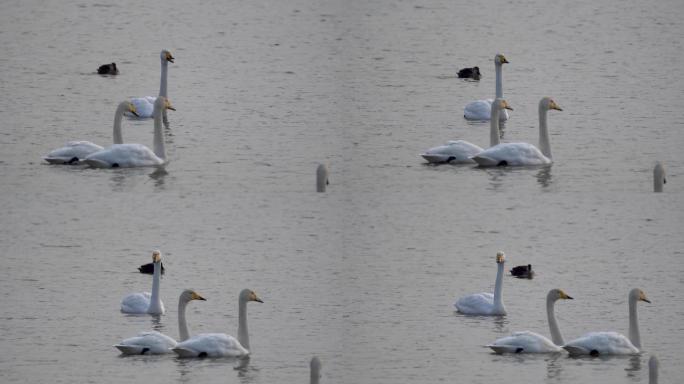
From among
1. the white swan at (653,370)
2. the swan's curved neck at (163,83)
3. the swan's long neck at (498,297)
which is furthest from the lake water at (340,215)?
the white swan at (653,370)

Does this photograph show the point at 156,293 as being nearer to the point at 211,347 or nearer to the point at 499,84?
the point at 211,347

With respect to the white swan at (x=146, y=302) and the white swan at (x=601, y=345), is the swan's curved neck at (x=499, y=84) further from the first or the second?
the white swan at (x=601, y=345)

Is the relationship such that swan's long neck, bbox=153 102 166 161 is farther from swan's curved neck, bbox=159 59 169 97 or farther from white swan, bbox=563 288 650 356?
white swan, bbox=563 288 650 356

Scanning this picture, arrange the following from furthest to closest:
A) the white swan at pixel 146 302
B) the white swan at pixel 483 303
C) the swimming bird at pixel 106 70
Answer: the swimming bird at pixel 106 70, the white swan at pixel 146 302, the white swan at pixel 483 303

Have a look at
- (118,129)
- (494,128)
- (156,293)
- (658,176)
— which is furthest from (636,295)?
(118,129)

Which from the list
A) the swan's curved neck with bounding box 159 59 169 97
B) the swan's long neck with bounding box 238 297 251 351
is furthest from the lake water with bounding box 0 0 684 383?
the swan's curved neck with bounding box 159 59 169 97

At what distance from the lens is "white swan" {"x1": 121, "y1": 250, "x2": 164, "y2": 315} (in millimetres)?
25656

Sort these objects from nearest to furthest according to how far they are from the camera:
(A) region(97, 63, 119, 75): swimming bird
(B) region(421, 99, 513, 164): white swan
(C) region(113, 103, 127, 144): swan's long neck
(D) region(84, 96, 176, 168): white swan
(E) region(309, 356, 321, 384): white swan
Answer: (E) region(309, 356, 321, 384): white swan → (D) region(84, 96, 176, 168): white swan → (B) region(421, 99, 513, 164): white swan → (C) region(113, 103, 127, 144): swan's long neck → (A) region(97, 63, 119, 75): swimming bird

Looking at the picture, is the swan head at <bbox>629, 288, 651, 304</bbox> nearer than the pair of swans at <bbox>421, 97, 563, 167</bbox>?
Yes

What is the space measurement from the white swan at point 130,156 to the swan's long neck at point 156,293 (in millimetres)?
2595

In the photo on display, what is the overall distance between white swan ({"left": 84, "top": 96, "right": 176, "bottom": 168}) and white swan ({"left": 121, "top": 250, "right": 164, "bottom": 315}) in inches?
99.0

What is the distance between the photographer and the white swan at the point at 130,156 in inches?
1094

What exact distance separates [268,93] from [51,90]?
376 centimetres

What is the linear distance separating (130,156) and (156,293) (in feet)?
9.90
